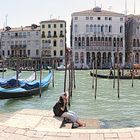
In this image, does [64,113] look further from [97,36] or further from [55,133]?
[97,36]

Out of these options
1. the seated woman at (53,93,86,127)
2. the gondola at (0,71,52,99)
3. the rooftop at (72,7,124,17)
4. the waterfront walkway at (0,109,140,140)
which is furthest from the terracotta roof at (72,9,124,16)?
the waterfront walkway at (0,109,140,140)

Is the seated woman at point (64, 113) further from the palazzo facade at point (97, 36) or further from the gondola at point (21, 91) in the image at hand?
the palazzo facade at point (97, 36)

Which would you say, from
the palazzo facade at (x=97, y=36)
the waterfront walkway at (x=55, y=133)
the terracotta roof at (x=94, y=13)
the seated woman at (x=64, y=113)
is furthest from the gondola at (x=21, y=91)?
the terracotta roof at (x=94, y=13)

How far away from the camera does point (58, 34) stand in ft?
160

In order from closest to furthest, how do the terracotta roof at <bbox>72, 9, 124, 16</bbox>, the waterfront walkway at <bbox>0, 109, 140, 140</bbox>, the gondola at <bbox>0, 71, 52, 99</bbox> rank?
the waterfront walkway at <bbox>0, 109, 140, 140</bbox> → the gondola at <bbox>0, 71, 52, 99</bbox> → the terracotta roof at <bbox>72, 9, 124, 16</bbox>

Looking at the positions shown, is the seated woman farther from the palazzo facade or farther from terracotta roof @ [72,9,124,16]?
terracotta roof @ [72,9,124,16]

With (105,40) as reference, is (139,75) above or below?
below

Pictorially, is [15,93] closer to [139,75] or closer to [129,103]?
[129,103]

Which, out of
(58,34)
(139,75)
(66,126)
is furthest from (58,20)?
(66,126)

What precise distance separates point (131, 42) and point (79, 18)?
707 cm

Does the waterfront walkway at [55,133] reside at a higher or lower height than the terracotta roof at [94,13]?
lower

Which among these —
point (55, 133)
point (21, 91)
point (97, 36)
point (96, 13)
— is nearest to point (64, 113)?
point (55, 133)

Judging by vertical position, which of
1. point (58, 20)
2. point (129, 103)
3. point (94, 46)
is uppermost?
point (58, 20)

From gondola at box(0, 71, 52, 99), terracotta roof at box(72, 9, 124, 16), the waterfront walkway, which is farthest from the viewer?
terracotta roof at box(72, 9, 124, 16)
